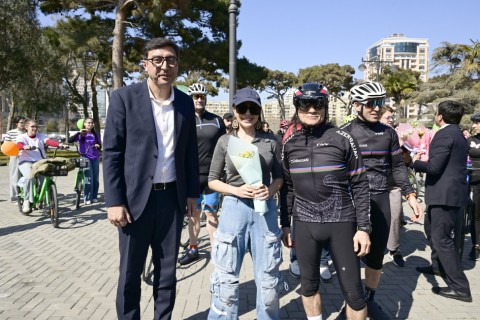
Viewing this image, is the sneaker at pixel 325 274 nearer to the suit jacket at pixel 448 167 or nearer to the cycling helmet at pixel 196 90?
the suit jacket at pixel 448 167

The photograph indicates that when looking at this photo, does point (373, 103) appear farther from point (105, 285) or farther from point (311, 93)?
point (105, 285)

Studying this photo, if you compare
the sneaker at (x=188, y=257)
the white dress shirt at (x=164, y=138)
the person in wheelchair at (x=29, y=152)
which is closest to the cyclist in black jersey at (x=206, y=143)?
the sneaker at (x=188, y=257)

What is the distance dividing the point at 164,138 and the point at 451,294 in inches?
137

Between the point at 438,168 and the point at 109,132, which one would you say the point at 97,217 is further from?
the point at 438,168

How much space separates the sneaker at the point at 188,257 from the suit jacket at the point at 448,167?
9.97ft

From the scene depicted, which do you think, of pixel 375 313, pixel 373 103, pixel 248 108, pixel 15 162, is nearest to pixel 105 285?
pixel 248 108

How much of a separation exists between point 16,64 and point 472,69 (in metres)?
35.1

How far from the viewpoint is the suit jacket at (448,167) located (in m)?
3.94

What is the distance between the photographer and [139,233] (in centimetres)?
276

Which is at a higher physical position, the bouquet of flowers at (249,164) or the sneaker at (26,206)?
the bouquet of flowers at (249,164)

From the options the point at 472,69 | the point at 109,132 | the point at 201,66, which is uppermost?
the point at 472,69

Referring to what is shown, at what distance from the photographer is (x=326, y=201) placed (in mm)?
2705

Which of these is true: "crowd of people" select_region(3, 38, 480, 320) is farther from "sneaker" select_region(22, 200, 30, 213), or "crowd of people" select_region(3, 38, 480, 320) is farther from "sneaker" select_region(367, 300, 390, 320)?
"sneaker" select_region(22, 200, 30, 213)

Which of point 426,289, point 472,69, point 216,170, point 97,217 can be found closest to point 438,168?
point 426,289
